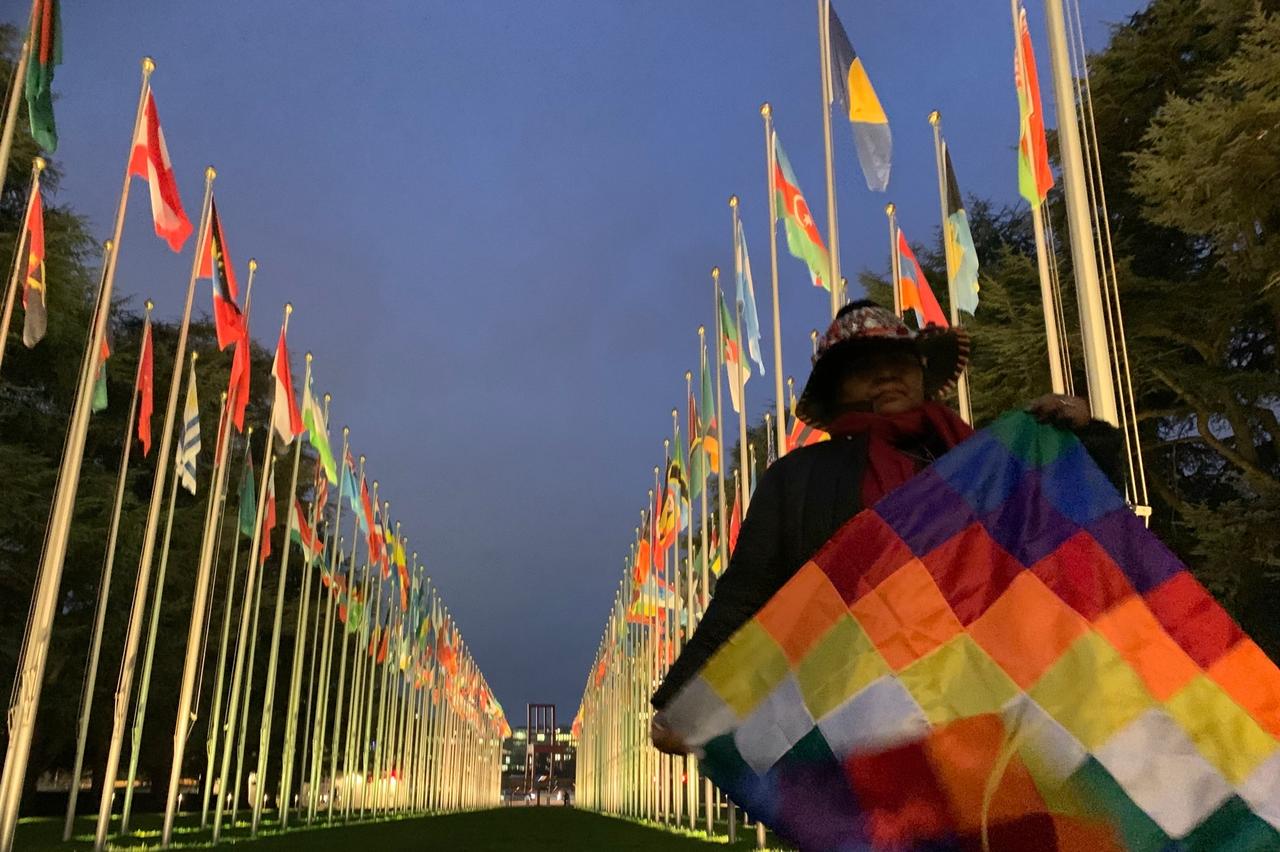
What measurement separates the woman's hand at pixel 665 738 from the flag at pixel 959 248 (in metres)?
11.8

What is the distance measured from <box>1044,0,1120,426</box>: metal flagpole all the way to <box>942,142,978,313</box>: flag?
16.8 ft

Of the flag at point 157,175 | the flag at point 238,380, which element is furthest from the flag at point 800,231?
the flag at point 238,380

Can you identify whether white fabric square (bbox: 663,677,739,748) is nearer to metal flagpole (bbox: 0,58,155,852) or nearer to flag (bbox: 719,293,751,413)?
metal flagpole (bbox: 0,58,155,852)

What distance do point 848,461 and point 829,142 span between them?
10.9 m

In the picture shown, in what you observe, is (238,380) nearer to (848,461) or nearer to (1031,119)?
(1031,119)

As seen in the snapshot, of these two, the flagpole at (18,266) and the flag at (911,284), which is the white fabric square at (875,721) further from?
the flag at (911,284)

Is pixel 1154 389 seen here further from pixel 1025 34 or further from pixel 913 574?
pixel 913 574

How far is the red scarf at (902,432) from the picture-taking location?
2.67 m

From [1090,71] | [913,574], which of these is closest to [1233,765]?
[913,574]

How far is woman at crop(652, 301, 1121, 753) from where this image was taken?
260 centimetres

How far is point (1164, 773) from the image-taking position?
2125mm

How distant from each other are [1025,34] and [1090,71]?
10594 mm

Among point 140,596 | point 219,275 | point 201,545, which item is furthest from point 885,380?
point 201,545

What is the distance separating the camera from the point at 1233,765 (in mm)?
2141
